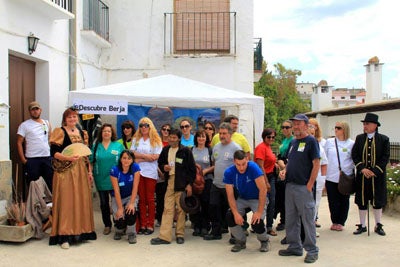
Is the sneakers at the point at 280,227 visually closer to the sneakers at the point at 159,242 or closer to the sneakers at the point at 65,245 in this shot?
the sneakers at the point at 159,242

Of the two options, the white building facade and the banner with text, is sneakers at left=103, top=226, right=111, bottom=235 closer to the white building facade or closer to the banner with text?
A: the banner with text

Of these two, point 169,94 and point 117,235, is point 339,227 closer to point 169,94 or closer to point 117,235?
point 117,235

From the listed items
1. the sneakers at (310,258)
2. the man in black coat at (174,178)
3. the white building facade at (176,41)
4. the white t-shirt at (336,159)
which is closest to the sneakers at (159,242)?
the man in black coat at (174,178)

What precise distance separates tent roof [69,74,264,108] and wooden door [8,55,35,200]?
847 mm

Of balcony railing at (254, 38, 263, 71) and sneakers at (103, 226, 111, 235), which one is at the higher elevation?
balcony railing at (254, 38, 263, 71)

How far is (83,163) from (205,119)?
4620 mm

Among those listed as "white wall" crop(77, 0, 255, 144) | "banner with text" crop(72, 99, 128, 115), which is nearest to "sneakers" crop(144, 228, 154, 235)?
"banner with text" crop(72, 99, 128, 115)

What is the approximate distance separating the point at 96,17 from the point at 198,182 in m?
6.25

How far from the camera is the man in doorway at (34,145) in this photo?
6484mm

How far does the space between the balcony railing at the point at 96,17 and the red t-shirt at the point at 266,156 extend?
563 centimetres

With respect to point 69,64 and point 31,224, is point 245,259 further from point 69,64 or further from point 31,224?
point 69,64

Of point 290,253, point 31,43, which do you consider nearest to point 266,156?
point 290,253

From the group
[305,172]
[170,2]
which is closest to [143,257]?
[305,172]

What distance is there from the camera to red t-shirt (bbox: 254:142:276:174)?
234 inches
